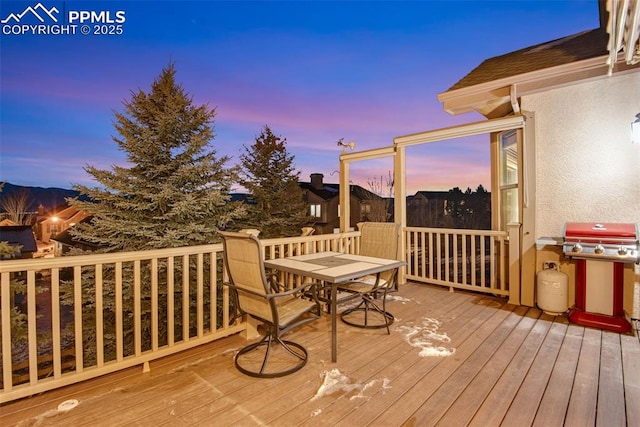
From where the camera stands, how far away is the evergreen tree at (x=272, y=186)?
13047 mm

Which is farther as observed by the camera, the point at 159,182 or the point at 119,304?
the point at 159,182

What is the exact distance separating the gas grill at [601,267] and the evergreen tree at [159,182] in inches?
315

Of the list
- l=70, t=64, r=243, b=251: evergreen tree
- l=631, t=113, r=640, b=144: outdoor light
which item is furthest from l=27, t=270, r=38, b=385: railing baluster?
l=70, t=64, r=243, b=251: evergreen tree

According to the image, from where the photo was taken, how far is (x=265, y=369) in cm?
238

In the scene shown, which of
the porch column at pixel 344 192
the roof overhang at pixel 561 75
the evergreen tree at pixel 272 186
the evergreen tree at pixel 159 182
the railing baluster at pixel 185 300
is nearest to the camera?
the roof overhang at pixel 561 75

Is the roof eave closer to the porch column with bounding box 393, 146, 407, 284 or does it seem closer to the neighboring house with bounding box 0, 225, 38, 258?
the porch column with bounding box 393, 146, 407, 284

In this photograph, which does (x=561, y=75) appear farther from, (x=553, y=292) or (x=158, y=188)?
(x=158, y=188)

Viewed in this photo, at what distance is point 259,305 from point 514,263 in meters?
3.42

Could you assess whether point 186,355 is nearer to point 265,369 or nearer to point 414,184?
point 265,369

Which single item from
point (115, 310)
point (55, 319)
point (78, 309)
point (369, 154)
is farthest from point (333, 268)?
point (369, 154)

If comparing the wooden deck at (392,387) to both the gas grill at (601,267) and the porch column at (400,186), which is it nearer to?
the gas grill at (601,267)

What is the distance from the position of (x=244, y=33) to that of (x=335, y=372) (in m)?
8.07

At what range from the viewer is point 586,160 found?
3.73 meters

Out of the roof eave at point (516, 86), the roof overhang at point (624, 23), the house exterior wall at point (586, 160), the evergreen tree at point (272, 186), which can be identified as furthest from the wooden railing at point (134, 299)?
the evergreen tree at point (272, 186)
